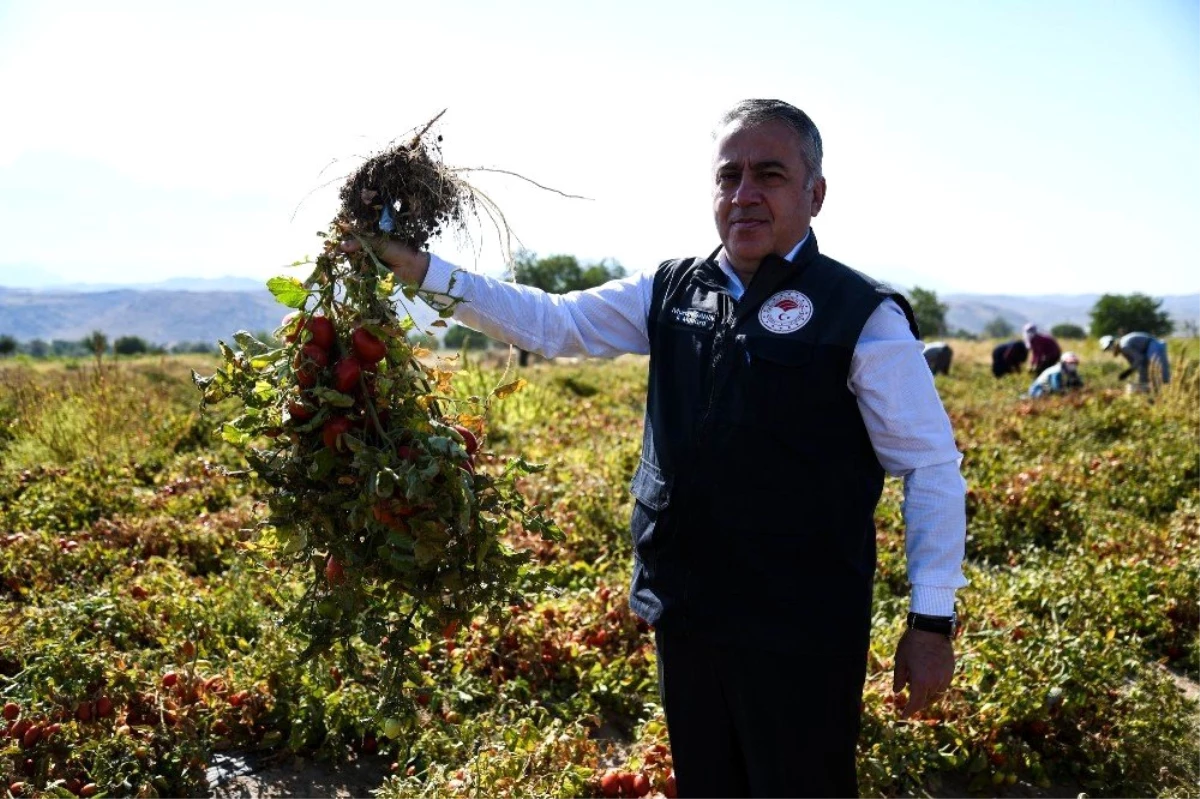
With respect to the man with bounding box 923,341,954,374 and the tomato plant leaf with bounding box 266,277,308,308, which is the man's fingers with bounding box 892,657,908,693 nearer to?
the tomato plant leaf with bounding box 266,277,308,308

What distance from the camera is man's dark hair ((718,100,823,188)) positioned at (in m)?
1.93

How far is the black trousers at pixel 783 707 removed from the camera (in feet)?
6.12

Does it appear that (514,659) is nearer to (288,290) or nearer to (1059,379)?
(288,290)

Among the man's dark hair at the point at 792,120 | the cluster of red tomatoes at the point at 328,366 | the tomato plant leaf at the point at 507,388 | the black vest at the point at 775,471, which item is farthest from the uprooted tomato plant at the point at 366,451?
the man's dark hair at the point at 792,120

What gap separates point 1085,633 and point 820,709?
2.15 metres

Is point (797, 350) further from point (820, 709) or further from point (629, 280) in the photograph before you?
point (820, 709)

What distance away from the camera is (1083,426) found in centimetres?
805

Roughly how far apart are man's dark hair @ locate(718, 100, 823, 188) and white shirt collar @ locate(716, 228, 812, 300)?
0.14 metres

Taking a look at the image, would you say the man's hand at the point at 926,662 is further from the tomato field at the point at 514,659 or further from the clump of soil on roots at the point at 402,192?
the clump of soil on roots at the point at 402,192

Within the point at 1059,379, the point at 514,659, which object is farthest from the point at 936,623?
the point at 1059,379

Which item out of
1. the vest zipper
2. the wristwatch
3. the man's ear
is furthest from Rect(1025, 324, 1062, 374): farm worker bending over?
the vest zipper

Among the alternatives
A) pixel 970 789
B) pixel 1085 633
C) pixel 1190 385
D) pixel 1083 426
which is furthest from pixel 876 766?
pixel 1190 385

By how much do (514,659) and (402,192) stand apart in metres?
2.16

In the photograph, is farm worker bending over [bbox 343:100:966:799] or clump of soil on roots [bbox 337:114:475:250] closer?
farm worker bending over [bbox 343:100:966:799]
